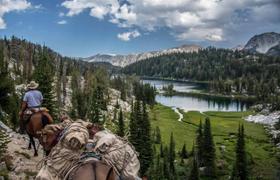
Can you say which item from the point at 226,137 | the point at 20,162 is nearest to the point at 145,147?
the point at 20,162

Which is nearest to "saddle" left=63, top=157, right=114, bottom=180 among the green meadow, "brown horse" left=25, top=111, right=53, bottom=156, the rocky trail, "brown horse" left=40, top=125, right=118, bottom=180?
"brown horse" left=40, top=125, right=118, bottom=180

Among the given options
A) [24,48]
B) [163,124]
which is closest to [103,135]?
[163,124]

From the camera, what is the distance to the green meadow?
261 feet

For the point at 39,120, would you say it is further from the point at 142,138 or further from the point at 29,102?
the point at 142,138

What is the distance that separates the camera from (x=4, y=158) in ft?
57.7

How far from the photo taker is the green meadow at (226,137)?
79.5 m

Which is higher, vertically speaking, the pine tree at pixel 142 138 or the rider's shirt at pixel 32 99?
the rider's shirt at pixel 32 99

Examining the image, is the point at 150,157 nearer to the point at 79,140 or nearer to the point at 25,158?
the point at 25,158

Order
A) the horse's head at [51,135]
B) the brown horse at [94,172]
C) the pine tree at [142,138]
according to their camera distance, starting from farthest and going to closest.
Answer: the pine tree at [142,138], the horse's head at [51,135], the brown horse at [94,172]

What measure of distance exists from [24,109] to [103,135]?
9.22 meters

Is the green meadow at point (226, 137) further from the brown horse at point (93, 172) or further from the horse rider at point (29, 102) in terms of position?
Answer: the brown horse at point (93, 172)

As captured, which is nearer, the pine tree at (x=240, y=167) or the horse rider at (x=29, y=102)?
the horse rider at (x=29, y=102)

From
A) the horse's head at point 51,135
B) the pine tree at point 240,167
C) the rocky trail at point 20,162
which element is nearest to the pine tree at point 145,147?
the pine tree at point 240,167

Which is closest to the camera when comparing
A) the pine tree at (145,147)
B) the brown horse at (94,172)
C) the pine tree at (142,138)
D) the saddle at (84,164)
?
the brown horse at (94,172)
